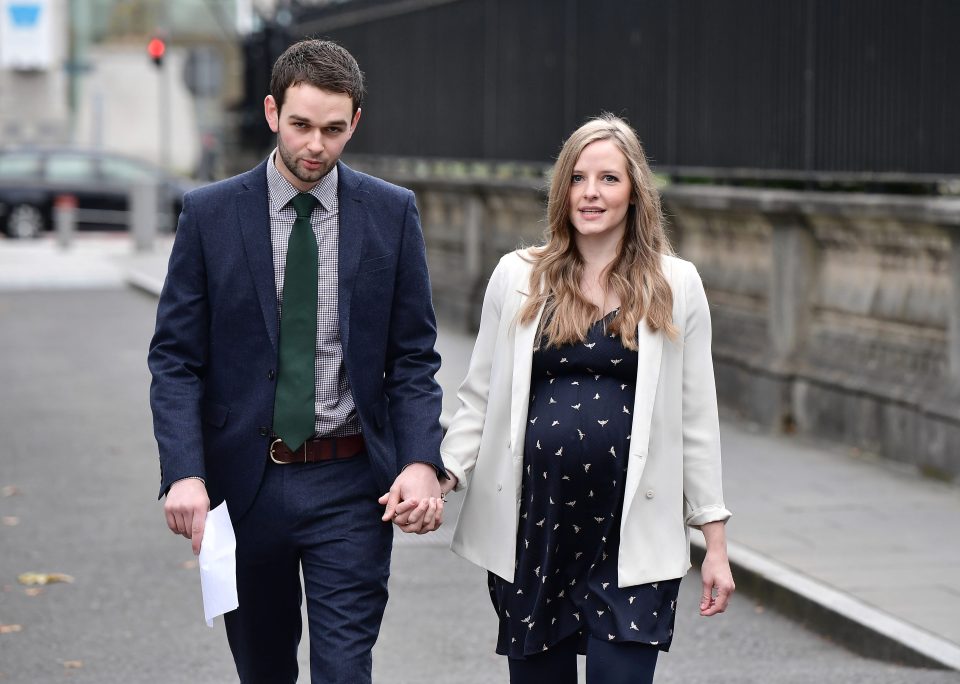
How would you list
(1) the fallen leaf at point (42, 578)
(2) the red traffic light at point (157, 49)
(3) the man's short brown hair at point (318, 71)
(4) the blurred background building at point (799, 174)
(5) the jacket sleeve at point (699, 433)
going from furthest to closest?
(2) the red traffic light at point (157, 49)
(4) the blurred background building at point (799, 174)
(1) the fallen leaf at point (42, 578)
(5) the jacket sleeve at point (699, 433)
(3) the man's short brown hair at point (318, 71)

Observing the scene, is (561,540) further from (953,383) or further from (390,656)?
(953,383)

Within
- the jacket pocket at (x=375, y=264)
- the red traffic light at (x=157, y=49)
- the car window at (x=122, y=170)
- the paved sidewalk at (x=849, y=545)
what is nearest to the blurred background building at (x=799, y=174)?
the paved sidewalk at (x=849, y=545)

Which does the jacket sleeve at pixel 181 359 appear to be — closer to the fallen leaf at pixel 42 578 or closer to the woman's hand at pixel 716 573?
the woman's hand at pixel 716 573

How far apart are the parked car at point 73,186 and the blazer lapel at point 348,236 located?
92.2 feet

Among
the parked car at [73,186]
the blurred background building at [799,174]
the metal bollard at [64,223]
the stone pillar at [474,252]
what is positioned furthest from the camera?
the parked car at [73,186]

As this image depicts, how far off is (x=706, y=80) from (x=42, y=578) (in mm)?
6170

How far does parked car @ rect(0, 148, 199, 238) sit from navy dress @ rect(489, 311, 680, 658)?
2829 cm

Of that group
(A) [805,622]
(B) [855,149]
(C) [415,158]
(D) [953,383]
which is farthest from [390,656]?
(C) [415,158]

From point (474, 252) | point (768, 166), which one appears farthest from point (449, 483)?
point (474, 252)

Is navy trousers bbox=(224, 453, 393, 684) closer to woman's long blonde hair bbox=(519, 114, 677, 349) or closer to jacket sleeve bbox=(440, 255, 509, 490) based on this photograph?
jacket sleeve bbox=(440, 255, 509, 490)

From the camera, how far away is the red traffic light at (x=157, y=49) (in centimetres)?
2883

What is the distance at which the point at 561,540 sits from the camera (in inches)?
157

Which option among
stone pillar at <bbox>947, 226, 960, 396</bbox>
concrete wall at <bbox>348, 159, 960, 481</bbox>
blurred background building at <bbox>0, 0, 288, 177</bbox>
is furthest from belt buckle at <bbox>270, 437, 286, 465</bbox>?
blurred background building at <bbox>0, 0, 288, 177</bbox>

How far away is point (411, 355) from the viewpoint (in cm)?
408
